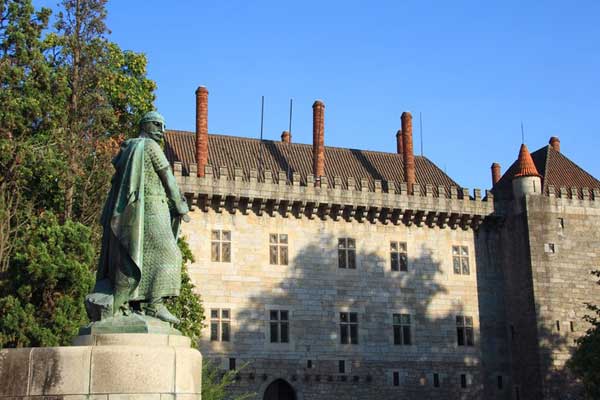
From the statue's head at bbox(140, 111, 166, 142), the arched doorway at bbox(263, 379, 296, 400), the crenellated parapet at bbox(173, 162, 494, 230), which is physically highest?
the crenellated parapet at bbox(173, 162, 494, 230)

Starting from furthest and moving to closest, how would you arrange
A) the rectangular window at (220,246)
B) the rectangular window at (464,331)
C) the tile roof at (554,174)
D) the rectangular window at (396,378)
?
the tile roof at (554,174), the rectangular window at (464,331), the rectangular window at (396,378), the rectangular window at (220,246)

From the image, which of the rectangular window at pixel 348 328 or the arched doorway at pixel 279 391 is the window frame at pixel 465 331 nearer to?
the rectangular window at pixel 348 328

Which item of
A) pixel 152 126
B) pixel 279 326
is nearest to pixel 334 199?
pixel 279 326

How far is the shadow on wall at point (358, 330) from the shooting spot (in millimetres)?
36094

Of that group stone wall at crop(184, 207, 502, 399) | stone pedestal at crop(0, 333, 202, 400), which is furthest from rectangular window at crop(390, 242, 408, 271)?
stone pedestal at crop(0, 333, 202, 400)

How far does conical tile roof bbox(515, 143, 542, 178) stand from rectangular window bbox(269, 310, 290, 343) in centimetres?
1335

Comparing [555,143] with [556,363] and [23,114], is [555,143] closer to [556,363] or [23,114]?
[556,363]

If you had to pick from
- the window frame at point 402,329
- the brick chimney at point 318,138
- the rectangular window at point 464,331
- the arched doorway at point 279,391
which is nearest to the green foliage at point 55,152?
the brick chimney at point 318,138

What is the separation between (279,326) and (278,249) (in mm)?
3325

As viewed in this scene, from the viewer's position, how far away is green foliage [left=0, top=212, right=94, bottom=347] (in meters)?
24.8

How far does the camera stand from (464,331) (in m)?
39.6

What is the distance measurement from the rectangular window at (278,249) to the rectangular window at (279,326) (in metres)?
2.20

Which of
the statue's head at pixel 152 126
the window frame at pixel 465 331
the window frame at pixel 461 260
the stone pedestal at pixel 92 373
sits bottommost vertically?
the stone pedestal at pixel 92 373

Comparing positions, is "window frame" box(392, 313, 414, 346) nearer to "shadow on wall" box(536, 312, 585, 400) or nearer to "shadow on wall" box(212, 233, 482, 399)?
"shadow on wall" box(212, 233, 482, 399)
